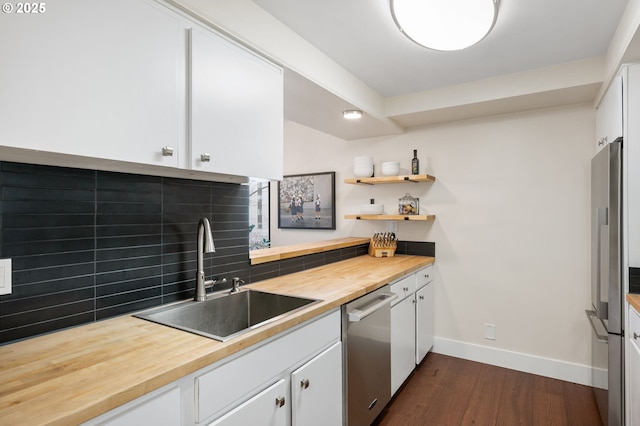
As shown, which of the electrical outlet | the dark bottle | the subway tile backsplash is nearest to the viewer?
the subway tile backsplash

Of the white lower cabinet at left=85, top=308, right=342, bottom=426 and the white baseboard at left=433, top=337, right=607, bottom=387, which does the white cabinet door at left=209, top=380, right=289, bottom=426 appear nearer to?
the white lower cabinet at left=85, top=308, right=342, bottom=426

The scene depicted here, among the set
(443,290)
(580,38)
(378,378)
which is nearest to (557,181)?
(580,38)

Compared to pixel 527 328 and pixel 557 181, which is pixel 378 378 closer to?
pixel 527 328

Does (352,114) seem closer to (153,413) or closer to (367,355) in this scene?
(367,355)

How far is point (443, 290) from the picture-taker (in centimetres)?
325

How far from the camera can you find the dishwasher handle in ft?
5.91

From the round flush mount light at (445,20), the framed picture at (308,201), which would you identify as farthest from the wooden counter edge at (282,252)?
the round flush mount light at (445,20)

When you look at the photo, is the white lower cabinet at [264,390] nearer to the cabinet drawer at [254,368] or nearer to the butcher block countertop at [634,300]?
the cabinet drawer at [254,368]

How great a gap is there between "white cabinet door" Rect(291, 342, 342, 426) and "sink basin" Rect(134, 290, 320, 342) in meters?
0.26

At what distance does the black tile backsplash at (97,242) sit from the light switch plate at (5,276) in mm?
20

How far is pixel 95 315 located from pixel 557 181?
10.4 ft

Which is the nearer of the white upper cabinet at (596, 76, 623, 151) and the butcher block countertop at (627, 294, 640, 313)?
the butcher block countertop at (627, 294, 640, 313)

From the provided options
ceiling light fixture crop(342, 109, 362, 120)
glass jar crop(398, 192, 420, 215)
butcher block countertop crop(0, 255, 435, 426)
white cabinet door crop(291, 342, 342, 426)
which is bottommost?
white cabinet door crop(291, 342, 342, 426)

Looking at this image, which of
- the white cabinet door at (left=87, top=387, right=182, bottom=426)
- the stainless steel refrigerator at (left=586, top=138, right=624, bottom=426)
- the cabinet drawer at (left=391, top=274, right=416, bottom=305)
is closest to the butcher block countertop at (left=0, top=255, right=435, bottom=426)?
the white cabinet door at (left=87, top=387, right=182, bottom=426)
